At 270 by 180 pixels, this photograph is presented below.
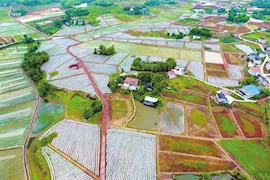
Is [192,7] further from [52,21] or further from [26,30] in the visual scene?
[26,30]

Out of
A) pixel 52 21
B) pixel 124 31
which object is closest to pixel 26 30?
pixel 52 21

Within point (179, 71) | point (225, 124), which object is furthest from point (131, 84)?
point (225, 124)

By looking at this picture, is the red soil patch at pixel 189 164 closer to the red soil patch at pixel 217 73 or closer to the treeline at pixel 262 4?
the red soil patch at pixel 217 73

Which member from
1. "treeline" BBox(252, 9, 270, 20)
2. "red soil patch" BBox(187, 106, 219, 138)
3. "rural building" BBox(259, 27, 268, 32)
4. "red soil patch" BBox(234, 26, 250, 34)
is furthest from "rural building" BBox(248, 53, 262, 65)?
"treeline" BBox(252, 9, 270, 20)

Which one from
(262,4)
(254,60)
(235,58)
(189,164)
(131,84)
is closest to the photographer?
A: (189,164)

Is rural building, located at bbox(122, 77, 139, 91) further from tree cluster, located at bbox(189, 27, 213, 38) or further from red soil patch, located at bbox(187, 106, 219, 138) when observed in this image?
tree cluster, located at bbox(189, 27, 213, 38)

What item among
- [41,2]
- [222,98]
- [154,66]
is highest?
[41,2]

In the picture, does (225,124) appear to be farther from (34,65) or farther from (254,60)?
(34,65)

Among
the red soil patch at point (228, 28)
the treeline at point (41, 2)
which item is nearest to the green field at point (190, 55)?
the red soil patch at point (228, 28)
